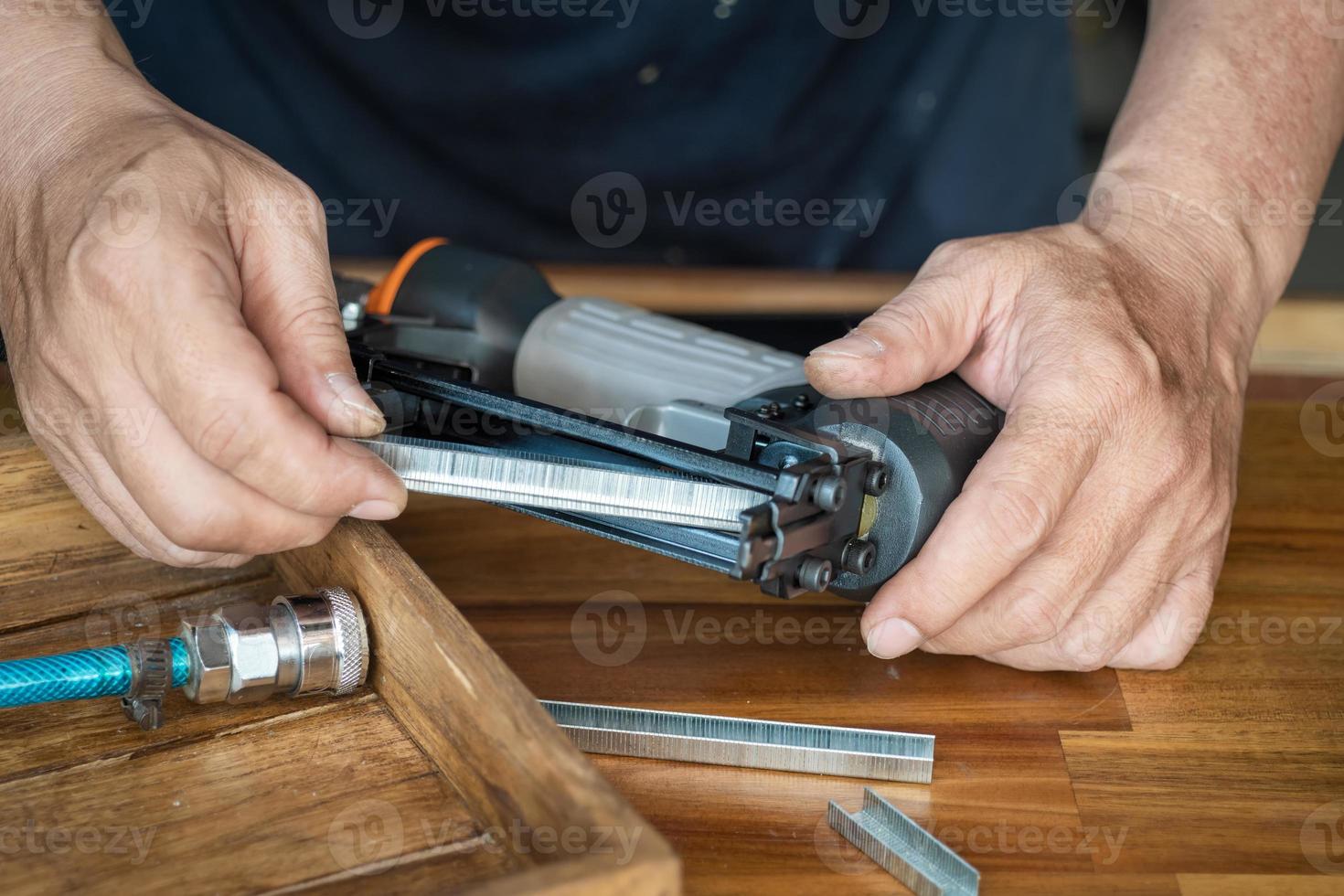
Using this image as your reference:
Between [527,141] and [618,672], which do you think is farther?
[527,141]

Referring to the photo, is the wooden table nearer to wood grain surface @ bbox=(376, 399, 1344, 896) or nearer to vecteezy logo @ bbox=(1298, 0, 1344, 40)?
wood grain surface @ bbox=(376, 399, 1344, 896)

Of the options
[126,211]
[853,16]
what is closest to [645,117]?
[853,16]

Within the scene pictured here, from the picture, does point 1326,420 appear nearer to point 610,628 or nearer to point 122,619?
point 610,628

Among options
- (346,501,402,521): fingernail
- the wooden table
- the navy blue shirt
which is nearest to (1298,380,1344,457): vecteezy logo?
the wooden table

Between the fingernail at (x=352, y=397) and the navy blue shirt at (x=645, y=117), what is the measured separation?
2.36ft

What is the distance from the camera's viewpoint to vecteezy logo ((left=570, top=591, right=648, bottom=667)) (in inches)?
33.9

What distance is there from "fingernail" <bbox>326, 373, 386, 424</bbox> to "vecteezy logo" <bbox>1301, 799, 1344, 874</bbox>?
23.4 inches

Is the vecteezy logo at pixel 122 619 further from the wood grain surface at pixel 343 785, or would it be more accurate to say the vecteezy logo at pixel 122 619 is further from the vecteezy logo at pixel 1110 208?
the vecteezy logo at pixel 1110 208

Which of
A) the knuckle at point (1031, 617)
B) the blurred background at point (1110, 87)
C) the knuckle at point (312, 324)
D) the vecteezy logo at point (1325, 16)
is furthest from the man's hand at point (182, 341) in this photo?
the blurred background at point (1110, 87)

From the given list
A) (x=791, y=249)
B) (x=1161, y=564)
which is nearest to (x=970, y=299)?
(x=1161, y=564)

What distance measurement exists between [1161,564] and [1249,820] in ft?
0.70

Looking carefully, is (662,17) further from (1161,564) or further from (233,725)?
(233,725)

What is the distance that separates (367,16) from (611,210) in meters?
0.36

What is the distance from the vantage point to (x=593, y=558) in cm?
100
